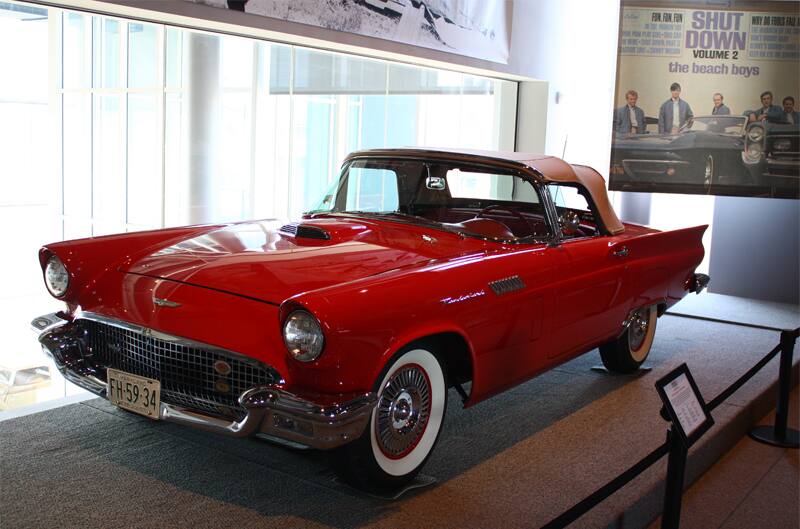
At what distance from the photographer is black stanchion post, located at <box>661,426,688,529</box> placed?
2.69 meters

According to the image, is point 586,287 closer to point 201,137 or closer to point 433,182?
point 433,182

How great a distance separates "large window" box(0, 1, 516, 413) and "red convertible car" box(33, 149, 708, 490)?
0.64 meters

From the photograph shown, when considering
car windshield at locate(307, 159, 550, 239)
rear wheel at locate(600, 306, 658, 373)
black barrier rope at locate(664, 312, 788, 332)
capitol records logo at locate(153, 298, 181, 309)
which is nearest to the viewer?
capitol records logo at locate(153, 298, 181, 309)

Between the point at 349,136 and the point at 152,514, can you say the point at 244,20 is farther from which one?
the point at 152,514

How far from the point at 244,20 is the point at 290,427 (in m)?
2.97

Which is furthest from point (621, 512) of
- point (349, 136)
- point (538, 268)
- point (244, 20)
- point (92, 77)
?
point (92, 77)

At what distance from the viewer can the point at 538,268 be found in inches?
147

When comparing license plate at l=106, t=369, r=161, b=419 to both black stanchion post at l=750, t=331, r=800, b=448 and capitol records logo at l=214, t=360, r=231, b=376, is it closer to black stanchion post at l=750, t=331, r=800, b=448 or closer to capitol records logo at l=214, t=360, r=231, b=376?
capitol records logo at l=214, t=360, r=231, b=376

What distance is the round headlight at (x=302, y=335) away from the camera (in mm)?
2732

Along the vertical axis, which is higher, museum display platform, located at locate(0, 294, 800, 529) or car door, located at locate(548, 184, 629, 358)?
car door, located at locate(548, 184, 629, 358)

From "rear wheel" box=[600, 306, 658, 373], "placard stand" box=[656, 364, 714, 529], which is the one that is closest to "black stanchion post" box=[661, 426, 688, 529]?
"placard stand" box=[656, 364, 714, 529]

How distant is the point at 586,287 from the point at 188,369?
2031 millimetres

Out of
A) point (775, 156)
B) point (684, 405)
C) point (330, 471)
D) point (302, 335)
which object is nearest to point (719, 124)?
point (775, 156)

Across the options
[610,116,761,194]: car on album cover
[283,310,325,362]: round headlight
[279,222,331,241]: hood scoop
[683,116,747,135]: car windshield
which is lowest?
[283,310,325,362]: round headlight
